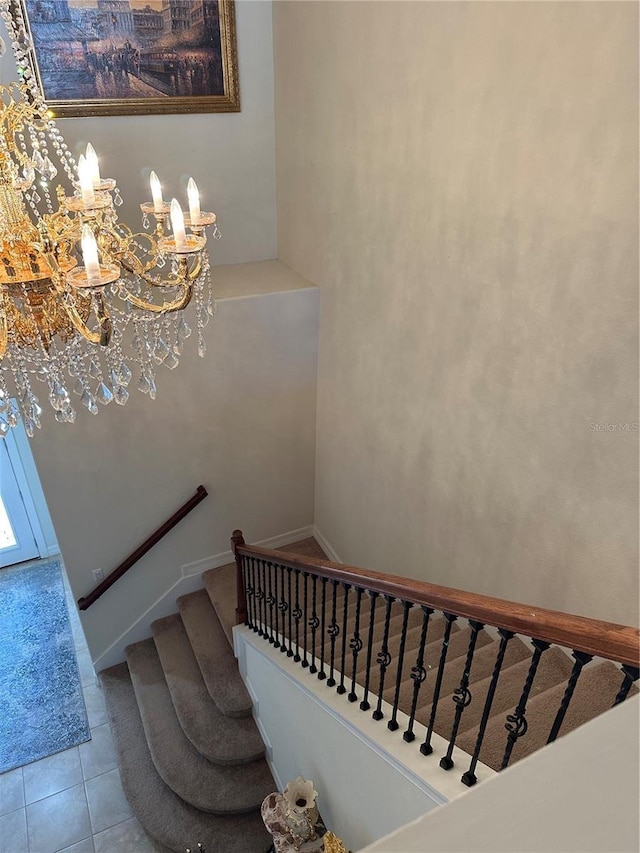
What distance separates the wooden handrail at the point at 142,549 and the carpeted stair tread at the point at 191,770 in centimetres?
83

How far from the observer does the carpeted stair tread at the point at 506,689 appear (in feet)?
7.99

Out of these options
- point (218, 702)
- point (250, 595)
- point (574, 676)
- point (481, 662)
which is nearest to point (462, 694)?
point (574, 676)

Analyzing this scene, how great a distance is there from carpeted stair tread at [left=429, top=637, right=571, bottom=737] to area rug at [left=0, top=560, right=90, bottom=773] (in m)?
3.48

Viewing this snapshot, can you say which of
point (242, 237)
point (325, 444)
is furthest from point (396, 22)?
point (325, 444)

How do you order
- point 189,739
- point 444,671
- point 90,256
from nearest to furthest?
point 90,256 → point 444,671 → point 189,739

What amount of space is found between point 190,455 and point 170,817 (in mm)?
2528

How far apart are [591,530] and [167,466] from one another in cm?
325

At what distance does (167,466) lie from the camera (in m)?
4.70

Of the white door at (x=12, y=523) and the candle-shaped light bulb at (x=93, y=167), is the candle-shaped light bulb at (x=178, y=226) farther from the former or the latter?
the white door at (x=12, y=523)

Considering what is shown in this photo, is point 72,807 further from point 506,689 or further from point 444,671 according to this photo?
point 506,689

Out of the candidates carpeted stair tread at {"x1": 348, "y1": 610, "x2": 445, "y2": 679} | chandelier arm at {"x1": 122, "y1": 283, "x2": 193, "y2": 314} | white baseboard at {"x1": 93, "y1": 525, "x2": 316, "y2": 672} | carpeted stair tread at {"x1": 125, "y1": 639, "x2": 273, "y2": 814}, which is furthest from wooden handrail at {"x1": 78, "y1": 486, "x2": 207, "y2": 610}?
chandelier arm at {"x1": 122, "y1": 283, "x2": 193, "y2": 314}

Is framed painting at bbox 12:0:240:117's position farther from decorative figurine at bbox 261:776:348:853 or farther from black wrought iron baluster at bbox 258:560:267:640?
decorative figurine at bbox 261:776:348:853

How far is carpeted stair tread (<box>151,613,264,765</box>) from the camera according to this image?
419cm

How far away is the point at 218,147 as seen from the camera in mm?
4570
